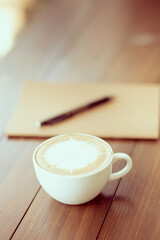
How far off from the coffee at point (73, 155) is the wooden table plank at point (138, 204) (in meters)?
0.07

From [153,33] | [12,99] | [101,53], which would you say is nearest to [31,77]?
[12,99]

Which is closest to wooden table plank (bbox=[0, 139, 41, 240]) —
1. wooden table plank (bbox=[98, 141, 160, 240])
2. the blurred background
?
wooden table plank (bbox=[98, 141, 160, 240])

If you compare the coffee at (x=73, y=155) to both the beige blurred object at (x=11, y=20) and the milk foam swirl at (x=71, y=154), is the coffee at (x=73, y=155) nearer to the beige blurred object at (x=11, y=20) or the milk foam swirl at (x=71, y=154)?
the milk foam swirl at (x=71, y=154)

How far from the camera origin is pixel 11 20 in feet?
4.24

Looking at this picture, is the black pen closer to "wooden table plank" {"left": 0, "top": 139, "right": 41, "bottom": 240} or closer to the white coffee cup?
"wooden table plank" {"left": 0, "top": 139, "right": 41, "bottom": 240}

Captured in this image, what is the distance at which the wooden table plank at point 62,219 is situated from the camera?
1.70 ft

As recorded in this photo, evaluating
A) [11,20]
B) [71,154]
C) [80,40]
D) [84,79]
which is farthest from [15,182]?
[11,20]

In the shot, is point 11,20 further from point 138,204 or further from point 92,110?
point 138,204

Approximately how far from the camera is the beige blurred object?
1.14 metres

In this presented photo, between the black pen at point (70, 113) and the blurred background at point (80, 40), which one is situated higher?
the black pen at point (70, 113)

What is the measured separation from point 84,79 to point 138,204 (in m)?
0.43

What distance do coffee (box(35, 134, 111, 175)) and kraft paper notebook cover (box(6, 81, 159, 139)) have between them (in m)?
0.14

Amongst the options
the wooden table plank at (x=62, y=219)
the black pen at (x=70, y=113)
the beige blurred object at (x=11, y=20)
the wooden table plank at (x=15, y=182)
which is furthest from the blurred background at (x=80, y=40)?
the wooden table plank at (x=62, y=219)

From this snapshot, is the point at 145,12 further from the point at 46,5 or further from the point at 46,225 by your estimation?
the point at 46,225
